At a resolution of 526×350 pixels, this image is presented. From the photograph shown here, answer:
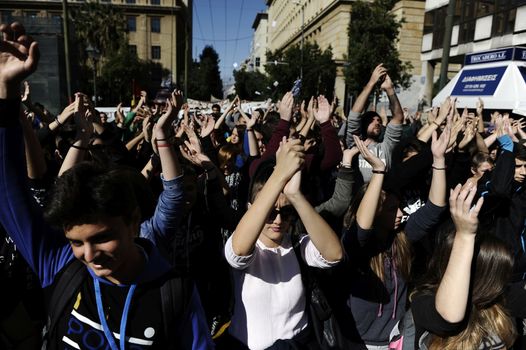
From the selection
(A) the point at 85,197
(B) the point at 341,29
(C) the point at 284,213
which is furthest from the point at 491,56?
(B) the point at 341,29

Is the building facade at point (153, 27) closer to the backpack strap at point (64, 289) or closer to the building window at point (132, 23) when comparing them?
the building window at point (132, 23)

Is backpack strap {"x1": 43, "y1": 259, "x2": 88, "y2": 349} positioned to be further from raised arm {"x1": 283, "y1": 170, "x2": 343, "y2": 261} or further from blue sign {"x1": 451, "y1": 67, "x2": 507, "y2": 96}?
blue sign {"x1": 451, "y1": 67, "x2": 507, "y2": 96}

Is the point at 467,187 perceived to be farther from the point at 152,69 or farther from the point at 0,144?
the point at 152,69

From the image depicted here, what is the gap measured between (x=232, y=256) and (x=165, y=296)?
1.40 feet

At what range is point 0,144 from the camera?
1.35 meters

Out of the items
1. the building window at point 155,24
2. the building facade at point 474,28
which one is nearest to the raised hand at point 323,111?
the building facade at point 474,28

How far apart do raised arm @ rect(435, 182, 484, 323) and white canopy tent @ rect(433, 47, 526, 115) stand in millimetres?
10589

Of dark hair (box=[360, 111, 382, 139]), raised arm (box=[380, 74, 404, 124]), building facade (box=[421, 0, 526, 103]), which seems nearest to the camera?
raised arm (box=[380, 74, 404, 124])

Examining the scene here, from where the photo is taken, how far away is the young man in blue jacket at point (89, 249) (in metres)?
1.36

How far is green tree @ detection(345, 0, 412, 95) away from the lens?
2047 cm

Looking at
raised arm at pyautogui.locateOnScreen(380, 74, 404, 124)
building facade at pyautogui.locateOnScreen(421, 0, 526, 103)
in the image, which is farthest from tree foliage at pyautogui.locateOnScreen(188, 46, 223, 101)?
raised arm at pyautogui.locateOnScreen(380, 74, 404, 124)

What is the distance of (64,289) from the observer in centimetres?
148

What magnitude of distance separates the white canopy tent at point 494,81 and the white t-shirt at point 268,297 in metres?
10.6

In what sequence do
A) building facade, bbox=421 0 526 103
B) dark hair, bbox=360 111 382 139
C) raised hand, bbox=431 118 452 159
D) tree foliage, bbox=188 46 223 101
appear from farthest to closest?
tree foliage, bbox=188 46 223 101 < building facade, bbox=421 0 526 103 < dark hair, bbox=360 111 382 139 < raised hand, bbox=431 118 452 159
